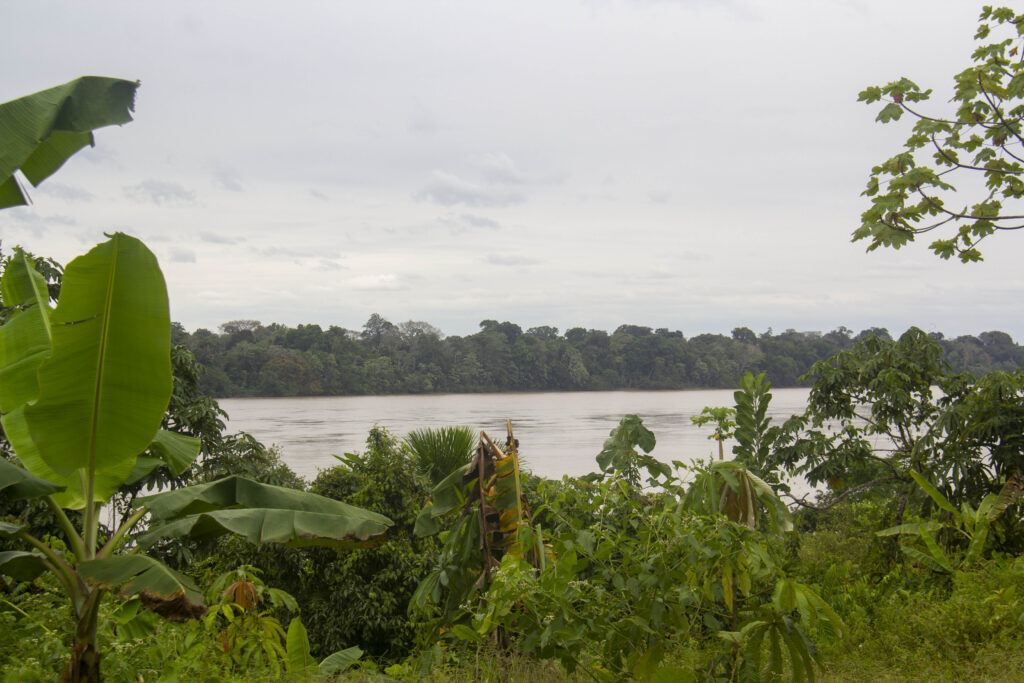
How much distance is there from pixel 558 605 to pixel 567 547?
25 cm

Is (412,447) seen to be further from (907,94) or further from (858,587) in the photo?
(907,94)

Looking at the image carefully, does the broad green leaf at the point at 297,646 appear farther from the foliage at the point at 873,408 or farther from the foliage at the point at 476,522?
the foliage at the point at 873,408

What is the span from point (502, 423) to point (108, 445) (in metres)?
16.0

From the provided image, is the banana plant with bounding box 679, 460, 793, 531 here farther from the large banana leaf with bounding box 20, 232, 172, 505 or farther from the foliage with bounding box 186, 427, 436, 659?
the foliage with bounding box 186, 427, 436, 659

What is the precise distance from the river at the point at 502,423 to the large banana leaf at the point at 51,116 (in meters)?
3.69

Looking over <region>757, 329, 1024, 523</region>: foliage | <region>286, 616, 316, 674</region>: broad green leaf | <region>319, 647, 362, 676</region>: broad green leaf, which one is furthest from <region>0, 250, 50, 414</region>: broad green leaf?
<region>757, 329, 1024, 523</region>: foliage

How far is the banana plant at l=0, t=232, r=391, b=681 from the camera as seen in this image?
2957 mm

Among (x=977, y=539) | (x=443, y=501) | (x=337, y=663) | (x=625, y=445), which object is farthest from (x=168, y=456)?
(x=977, y=539)

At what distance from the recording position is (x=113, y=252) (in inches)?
125

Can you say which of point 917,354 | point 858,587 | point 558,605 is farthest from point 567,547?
point 917,354

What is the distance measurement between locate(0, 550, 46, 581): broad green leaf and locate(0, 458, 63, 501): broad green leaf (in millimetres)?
248

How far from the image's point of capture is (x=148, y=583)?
9.41ft

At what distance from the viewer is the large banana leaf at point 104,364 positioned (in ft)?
10.2

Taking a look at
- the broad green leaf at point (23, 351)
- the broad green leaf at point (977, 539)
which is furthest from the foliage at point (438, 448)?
the broad green leaf at point (977, 539)
